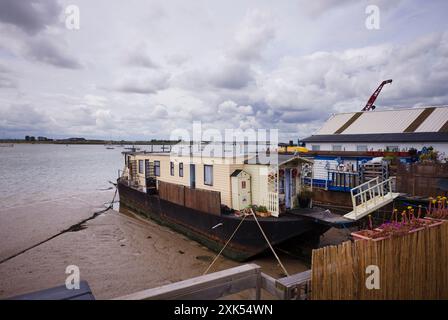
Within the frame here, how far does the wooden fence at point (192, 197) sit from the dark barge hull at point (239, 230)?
→ 29 cm

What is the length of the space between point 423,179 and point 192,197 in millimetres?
11819

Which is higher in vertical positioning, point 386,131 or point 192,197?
point 386,131

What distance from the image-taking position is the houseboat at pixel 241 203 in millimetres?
11734

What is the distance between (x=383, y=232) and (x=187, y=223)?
11.8 metres

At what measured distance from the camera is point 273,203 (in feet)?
40.6

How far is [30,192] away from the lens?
32.4 meters

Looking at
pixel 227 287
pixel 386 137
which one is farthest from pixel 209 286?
pixel 386 137

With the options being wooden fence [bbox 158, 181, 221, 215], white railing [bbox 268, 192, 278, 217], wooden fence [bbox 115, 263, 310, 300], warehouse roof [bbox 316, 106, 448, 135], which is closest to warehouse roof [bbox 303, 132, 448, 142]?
warehouse roof [bbox 316, 106, 448, 135]

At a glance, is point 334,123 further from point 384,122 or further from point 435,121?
point 435,121

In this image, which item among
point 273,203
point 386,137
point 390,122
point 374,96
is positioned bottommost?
point 273,203

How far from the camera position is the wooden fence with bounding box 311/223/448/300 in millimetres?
4426

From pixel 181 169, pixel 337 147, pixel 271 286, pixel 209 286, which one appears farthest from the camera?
pixel 337 147
